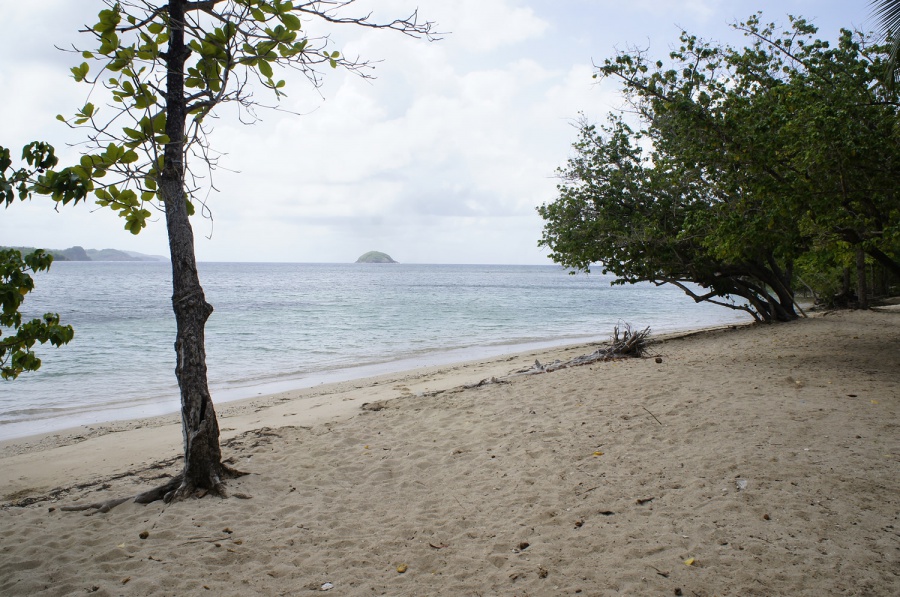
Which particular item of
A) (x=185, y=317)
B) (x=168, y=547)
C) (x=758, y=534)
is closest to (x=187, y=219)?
(x=185, y=317)

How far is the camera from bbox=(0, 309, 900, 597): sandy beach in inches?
137

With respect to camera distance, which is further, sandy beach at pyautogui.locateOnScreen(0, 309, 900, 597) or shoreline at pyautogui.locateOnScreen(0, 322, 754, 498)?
shoreline at pyautogui.locateOnScreen(0, 322, 754, 498)

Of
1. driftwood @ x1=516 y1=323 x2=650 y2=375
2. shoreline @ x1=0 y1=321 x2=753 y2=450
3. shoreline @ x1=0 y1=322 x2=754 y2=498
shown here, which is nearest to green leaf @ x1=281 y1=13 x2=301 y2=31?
shoreline @ x1=0 y1=322 x2=754 y2=498

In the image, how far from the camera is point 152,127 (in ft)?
13.0

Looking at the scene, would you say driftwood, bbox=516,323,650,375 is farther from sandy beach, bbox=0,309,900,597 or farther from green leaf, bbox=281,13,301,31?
green leaf, bbox=281,13,301,31

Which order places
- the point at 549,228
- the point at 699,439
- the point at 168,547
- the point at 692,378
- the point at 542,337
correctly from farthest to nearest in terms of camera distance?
1. the point at 542,337
2. the point at 549,228
3. the point at 692,378
4. the point at 699,439
5. the point at 168,547

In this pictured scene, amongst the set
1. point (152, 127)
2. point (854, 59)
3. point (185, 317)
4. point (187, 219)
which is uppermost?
point (854, 59)

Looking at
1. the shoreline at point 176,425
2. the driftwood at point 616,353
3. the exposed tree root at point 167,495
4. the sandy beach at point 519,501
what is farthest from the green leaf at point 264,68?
the driftwood at point 616,353

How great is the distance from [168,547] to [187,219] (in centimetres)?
263

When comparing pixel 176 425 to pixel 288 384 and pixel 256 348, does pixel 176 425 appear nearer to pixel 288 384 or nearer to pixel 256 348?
pixel 288 384

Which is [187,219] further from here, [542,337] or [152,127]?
[542,337]

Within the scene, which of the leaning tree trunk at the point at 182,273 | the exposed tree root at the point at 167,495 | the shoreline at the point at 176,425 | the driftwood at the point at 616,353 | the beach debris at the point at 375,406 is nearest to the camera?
the leaning tree trunk at the point at 182,273

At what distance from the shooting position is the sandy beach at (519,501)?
347 centimetres

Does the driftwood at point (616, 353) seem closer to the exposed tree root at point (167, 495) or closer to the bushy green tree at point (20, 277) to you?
the exposed tree root at point (167, 495)
